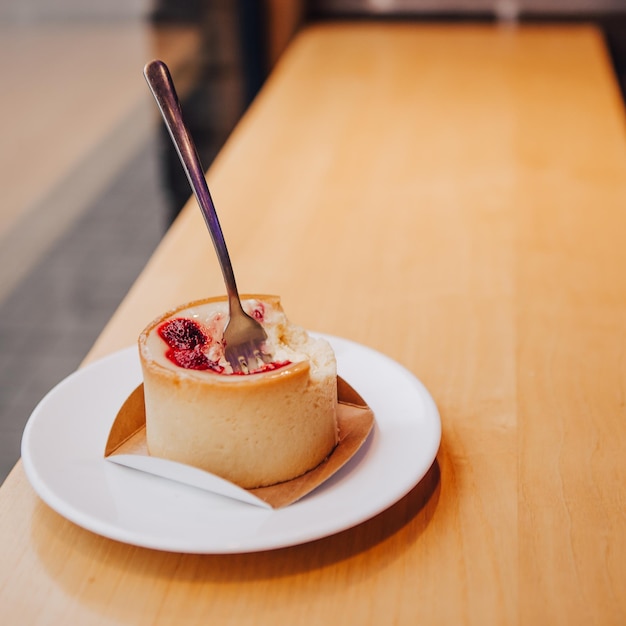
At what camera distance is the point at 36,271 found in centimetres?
228

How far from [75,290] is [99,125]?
0.47 meters

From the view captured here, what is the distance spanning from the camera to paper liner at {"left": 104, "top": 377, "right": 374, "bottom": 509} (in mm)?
640

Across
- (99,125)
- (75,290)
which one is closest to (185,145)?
(99,125)

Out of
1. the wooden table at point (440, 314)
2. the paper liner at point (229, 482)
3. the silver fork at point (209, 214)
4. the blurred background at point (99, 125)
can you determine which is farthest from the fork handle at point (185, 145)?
the blurred background at point (99, 125)

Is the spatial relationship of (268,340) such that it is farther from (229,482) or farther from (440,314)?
(440,314)

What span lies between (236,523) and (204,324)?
179mm

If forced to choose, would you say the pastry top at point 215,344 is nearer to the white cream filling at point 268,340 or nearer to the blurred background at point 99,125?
the white cream filling at point 268,340

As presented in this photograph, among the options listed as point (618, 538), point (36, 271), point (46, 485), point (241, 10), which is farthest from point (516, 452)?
point (241, 10)

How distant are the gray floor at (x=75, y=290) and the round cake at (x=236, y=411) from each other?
125 centimetres

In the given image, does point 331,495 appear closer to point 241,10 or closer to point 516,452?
point 516,452

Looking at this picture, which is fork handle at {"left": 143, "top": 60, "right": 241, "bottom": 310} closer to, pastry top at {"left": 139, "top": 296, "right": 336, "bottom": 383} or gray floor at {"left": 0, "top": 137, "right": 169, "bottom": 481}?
pastry top at {"left": 139, "top": 296, "right": 336, "bottom": 383}

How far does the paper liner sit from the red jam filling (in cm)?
6

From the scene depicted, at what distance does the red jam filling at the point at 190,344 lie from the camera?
2.23 ft

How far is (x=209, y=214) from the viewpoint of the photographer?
72cm
